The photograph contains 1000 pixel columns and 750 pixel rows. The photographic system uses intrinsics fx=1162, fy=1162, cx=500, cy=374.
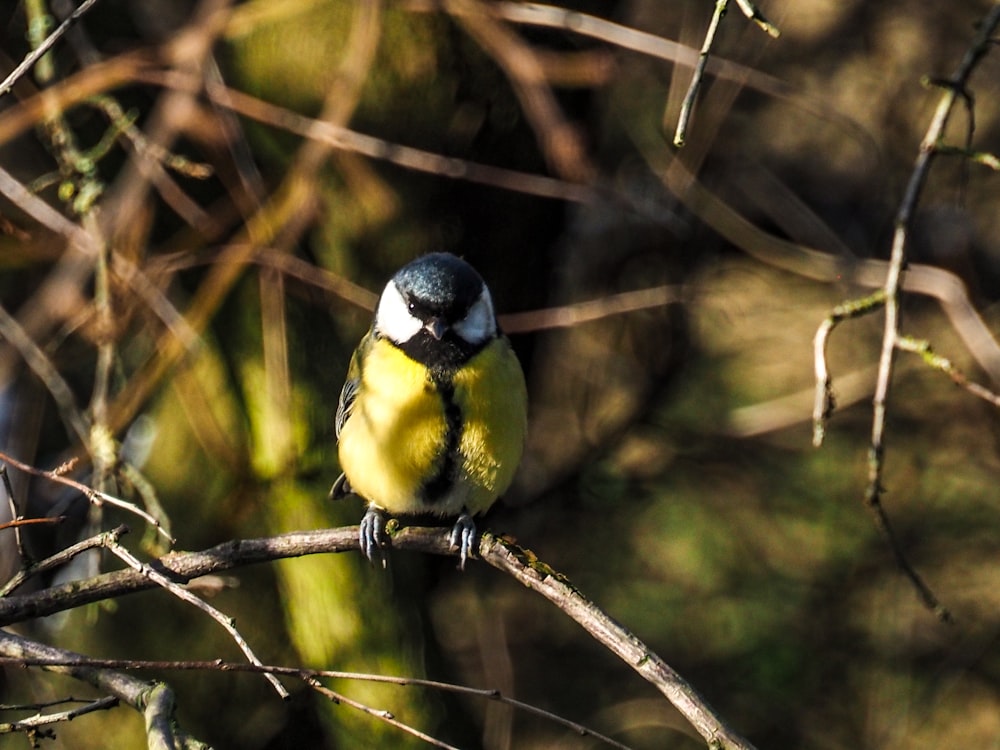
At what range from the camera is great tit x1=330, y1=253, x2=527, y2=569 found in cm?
254

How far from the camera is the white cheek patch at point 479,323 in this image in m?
2.66

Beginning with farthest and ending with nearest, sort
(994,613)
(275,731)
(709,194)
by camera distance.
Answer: (994,613), (709,194), (275,731)

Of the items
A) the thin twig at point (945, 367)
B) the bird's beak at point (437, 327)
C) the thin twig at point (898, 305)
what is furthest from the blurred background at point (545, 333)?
the thin twig at point (945, 367)

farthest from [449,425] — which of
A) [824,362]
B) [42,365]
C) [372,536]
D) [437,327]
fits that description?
[42,365]

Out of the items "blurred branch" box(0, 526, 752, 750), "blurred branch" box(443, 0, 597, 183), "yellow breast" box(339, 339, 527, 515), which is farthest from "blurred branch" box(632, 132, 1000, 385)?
"blurred branch" box(0, 526, 752, 750)

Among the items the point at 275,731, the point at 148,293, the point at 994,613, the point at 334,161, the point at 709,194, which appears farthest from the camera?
the point at 994,613

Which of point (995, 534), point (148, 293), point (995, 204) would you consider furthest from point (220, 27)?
point (995, 534)

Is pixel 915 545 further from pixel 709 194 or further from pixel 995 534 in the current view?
pixel 709 194

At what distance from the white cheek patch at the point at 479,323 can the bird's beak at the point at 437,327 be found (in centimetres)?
4

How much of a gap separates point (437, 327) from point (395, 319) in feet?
0.59

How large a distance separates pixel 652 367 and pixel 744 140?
93 centimetres

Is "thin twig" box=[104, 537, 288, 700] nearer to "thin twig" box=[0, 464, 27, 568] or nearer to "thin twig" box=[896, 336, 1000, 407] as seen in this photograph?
"thin twig" box=[0, 464, 27, 568]

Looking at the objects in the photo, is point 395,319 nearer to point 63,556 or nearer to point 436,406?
point 436,406

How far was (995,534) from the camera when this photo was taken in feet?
14.4
